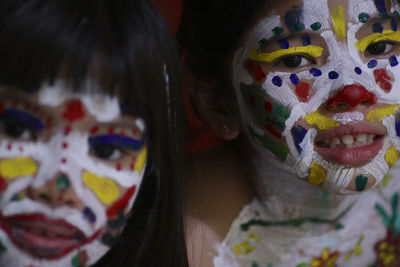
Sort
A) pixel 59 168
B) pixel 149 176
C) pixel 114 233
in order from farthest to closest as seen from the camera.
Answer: pixel 149 176, pixel 114 233, pixel 59 168

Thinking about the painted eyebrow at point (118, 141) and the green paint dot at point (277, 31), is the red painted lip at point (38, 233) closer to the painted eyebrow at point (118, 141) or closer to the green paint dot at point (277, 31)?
the painted eyebrow at point (118, 141)

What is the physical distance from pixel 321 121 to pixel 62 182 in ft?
2.11

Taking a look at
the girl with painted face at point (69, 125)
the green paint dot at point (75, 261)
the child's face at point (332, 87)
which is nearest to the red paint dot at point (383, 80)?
the child's face at point (332, 87)

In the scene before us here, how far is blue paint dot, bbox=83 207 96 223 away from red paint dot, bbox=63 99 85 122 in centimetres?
16

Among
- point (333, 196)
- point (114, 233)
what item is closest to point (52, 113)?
point (114, 233)

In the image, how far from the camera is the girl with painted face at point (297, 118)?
1.47 metres

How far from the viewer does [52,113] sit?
1.11 m

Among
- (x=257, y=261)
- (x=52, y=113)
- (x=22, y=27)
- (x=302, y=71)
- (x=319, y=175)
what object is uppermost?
(x=22, y=27)

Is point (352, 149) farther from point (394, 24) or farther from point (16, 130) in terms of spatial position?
point (16, 130)

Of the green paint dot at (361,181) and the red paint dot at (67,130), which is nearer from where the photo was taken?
the red paint dot at (67,130)

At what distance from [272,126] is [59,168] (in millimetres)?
596

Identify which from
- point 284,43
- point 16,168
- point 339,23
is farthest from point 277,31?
point 16,168

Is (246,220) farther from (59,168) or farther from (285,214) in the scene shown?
(59,168)

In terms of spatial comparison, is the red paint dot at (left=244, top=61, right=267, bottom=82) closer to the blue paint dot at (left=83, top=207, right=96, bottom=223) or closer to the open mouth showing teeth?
the open mouth showing teeth
